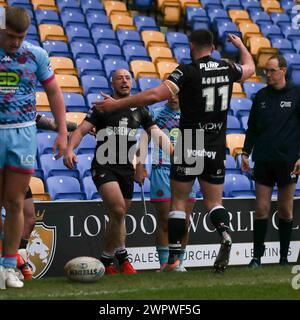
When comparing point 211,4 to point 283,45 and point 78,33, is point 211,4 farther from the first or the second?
point 78,33

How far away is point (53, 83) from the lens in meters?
6.52

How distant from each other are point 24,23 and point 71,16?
1024 centimetres

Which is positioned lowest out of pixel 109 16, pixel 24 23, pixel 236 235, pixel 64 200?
pixel 236 235

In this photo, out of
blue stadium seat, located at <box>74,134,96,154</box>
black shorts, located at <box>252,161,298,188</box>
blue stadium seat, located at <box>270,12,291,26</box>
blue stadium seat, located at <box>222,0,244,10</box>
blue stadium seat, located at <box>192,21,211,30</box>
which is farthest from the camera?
blue stadium seat, located at <box>222,0,244,10</box>

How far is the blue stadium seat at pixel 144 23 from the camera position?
1696cm

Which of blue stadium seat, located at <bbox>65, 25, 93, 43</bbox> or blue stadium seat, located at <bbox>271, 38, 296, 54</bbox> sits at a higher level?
blue stadium seat, located at <bbox>65, 25, 93, 43</bbox>

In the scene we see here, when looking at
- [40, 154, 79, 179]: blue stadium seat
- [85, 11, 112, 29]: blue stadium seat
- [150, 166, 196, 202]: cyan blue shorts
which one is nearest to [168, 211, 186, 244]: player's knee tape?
[150, 166, 196, 202]: cyan blue shorts

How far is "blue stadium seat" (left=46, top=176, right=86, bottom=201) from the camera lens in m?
10.2

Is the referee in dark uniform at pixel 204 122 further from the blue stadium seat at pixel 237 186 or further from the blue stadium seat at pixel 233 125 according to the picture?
the blue stadium seat at pixel 233 125

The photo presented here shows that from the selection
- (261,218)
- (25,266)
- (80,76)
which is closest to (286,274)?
(261,218)

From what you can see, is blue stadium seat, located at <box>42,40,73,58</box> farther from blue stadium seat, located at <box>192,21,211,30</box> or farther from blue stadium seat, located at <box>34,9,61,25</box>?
blue stadium seat, located at <box>192,21,211,30</box>

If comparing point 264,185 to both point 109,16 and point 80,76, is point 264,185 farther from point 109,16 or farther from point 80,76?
point 109,16

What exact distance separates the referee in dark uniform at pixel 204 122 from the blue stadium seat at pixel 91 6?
9.79 meters

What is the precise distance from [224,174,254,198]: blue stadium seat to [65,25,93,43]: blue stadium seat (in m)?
5.26
